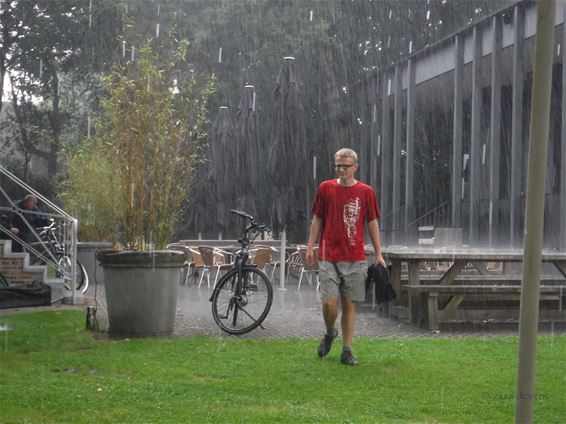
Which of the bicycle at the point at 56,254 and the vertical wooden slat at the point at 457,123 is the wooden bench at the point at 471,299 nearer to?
the bicycle at the point at 56,254

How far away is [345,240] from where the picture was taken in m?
6.88

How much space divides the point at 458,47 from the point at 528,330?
64.4 feet

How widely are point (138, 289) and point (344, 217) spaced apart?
2.56 m

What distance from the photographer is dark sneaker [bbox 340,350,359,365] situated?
6758 mm

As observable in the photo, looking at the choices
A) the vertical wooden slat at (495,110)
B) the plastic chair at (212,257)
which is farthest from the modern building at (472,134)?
the plastic chair at (212,257)

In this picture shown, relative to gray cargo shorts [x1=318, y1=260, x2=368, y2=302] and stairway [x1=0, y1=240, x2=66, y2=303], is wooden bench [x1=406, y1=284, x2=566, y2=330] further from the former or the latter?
stairway [x1=0, y1=240, x2=66, y2=303]

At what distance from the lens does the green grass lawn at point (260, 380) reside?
16.4 feet

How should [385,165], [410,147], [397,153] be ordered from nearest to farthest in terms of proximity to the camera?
[410,147], [397,153], [385,165]

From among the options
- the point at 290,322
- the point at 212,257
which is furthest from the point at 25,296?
the point at 212,257

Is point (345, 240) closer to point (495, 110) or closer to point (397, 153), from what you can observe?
point (495, 110)

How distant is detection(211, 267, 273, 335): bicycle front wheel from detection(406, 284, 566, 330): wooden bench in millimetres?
1878

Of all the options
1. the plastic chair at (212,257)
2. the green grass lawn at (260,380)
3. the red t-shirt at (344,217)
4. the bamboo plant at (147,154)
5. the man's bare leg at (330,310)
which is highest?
the bamboo plant at (147,154)

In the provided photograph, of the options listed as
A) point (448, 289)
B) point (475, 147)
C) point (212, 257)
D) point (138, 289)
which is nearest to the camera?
point (138, 289)

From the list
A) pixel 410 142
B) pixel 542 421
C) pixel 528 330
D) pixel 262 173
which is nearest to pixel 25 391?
pixel 542 421
